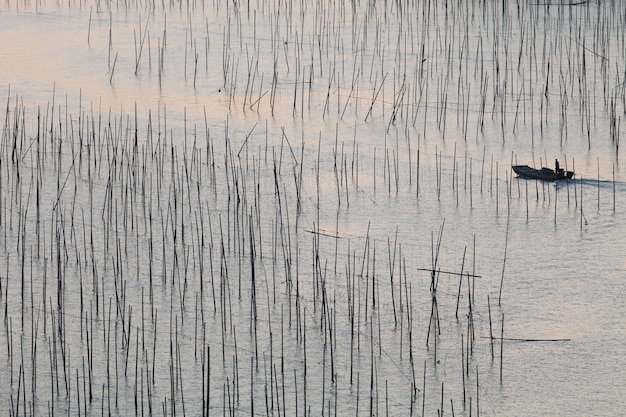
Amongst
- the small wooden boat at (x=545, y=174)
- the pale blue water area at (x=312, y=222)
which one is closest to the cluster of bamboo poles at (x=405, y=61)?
the pale blue water area at (x=312, y=222)

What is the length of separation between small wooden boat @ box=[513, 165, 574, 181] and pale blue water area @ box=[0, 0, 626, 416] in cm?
4

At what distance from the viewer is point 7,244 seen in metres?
3.32

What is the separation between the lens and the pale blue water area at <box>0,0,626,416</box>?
2.47 m

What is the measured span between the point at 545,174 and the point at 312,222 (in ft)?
3.08

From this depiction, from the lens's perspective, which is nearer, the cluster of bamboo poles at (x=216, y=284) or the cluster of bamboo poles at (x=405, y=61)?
the cluster of bamboo poles at (x=216, y=284)

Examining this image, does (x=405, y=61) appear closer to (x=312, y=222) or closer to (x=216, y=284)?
(x=312, y=222)

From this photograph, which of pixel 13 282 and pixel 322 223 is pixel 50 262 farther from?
pixel 322 223

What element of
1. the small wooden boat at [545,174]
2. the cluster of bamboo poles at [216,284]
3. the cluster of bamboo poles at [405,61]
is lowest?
the cluster of bamboo poles at [216,284]

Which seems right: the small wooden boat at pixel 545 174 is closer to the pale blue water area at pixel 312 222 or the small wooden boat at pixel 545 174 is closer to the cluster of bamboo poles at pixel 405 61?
the pale blue water area at pixel 312 222

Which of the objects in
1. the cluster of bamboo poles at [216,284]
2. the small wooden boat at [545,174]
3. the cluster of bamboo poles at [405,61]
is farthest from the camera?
the cluster of bamboo poles at [405,61]

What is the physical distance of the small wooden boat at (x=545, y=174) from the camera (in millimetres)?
3947

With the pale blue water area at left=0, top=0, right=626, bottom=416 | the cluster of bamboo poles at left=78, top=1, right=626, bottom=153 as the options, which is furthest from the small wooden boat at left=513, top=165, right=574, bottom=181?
the cluster of bamboo poles at left=78, top=1, right=626, bottom=153

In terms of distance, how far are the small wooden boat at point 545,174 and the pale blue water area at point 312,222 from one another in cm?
4

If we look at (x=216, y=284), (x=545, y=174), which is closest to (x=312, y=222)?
(x=216, y=284)
